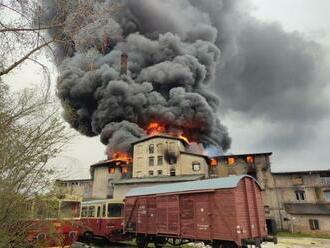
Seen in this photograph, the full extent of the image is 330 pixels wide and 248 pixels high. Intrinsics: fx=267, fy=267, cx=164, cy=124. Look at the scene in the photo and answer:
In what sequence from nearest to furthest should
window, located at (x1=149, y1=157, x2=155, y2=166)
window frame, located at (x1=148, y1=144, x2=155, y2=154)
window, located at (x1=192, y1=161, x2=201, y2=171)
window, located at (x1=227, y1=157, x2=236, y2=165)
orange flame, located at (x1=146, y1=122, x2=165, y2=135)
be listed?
1. window, located at (x1=227, y1=157, x2=236, y2=165)
2. window, located at (x1=192, y1=161, x2=201, y2=171)
3. window, located at (x1=149, y1=157, x2=155, y2=166)
4. window frame, located at (x1=148, y1=144, x2=155, y2=154)
5. orange flame, located at (x1=146, y1=122, x2=165, y2=135)

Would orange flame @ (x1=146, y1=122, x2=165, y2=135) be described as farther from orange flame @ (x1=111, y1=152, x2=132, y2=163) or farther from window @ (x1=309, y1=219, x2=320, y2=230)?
window @ (x1=309, y1=219, x2=320, y2=230)

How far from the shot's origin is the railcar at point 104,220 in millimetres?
17500

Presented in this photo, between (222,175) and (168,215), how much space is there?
26191mm

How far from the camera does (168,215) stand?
14.9m

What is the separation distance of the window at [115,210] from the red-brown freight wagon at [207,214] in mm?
2230

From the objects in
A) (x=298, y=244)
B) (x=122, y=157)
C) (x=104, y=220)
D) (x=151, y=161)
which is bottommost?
(x=298, y=244)

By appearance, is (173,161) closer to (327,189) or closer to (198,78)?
(327,189)

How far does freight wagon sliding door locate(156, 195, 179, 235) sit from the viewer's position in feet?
47.5

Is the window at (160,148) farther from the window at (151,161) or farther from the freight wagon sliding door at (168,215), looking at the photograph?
the freight wagon sliding door at (168,215)

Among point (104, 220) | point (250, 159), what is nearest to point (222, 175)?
point (250, 159)

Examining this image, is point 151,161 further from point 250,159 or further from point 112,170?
point 250,159

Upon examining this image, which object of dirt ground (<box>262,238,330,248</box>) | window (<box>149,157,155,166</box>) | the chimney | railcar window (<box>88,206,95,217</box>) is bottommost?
dirt ground (<box>262,238,330,248</box>)

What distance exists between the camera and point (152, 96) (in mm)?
56375

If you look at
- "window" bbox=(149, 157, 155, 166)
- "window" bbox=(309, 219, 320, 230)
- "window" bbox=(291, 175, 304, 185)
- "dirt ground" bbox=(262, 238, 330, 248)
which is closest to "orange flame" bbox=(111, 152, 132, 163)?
"window" bbox=(149, 157, 155, 166)
